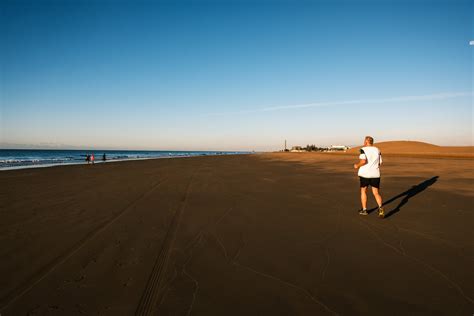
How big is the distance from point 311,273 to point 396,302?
1.08 meters

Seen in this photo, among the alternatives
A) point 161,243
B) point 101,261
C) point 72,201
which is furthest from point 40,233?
point 72,201

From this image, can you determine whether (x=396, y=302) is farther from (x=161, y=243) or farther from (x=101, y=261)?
(x=101, y=261)

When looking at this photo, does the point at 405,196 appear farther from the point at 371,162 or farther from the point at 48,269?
the point at 48,269

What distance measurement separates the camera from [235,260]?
13.5 feet

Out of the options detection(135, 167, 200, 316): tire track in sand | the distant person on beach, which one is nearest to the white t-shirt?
the distant person on beach

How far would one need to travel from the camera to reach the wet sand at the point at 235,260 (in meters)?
2.98

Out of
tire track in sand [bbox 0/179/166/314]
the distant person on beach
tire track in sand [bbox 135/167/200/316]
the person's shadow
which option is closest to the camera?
tire track in sand [bbox 135/167/200/316]

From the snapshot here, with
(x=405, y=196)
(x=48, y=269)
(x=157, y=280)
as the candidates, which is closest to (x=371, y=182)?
(x=405, y=196)

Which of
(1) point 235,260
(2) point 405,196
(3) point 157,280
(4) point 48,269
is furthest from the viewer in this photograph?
(2) point 405,196

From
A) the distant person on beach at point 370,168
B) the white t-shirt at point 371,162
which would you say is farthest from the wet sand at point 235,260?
the white t-shirt at point 371,162

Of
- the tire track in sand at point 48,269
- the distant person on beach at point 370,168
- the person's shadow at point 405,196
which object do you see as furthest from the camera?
the person's shadow at point 405,196

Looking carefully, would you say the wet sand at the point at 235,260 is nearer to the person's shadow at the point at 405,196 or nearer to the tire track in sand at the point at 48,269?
the tire track in sand at the point at 48,269

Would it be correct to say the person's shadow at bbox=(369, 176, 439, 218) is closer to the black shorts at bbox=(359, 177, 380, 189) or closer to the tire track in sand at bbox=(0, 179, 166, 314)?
the black shorts at bbox=(359, 177, 380, 189)

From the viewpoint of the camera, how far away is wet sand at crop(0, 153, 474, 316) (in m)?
2.98
